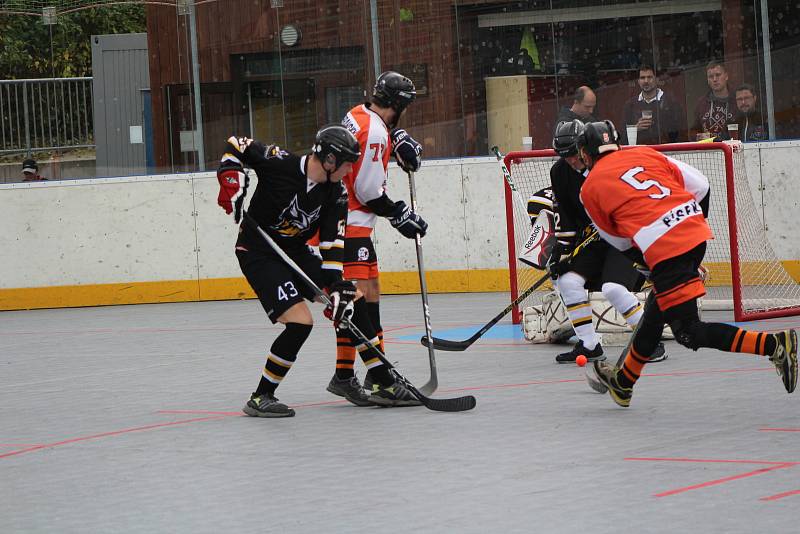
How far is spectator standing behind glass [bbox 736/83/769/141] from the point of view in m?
11.2

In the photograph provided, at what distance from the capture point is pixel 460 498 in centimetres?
434

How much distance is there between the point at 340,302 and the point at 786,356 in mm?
1919

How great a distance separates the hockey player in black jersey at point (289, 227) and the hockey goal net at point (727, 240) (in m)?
3.35

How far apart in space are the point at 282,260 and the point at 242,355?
259cm

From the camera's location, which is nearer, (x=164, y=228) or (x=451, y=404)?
(x=451, y=404)

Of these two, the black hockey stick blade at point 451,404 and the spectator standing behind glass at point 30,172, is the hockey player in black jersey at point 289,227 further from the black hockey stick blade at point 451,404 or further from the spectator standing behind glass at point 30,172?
the spectator standing behind glass at point 30,172

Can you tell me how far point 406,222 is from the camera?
650cm

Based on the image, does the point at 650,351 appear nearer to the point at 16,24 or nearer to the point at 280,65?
the point at 280,65

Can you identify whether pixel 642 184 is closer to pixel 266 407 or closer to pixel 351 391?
pixel 351 391

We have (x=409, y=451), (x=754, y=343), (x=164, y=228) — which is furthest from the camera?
(x=164, y=228)

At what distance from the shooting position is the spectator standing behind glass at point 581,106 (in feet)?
38.1

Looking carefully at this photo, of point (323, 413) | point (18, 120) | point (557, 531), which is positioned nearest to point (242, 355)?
point (323, 413)

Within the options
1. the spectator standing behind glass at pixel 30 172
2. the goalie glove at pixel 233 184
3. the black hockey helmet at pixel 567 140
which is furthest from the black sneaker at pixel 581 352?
the spectator standing behind glass at pixel 30 172

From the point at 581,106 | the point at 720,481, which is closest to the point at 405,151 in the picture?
the point at 720,481
